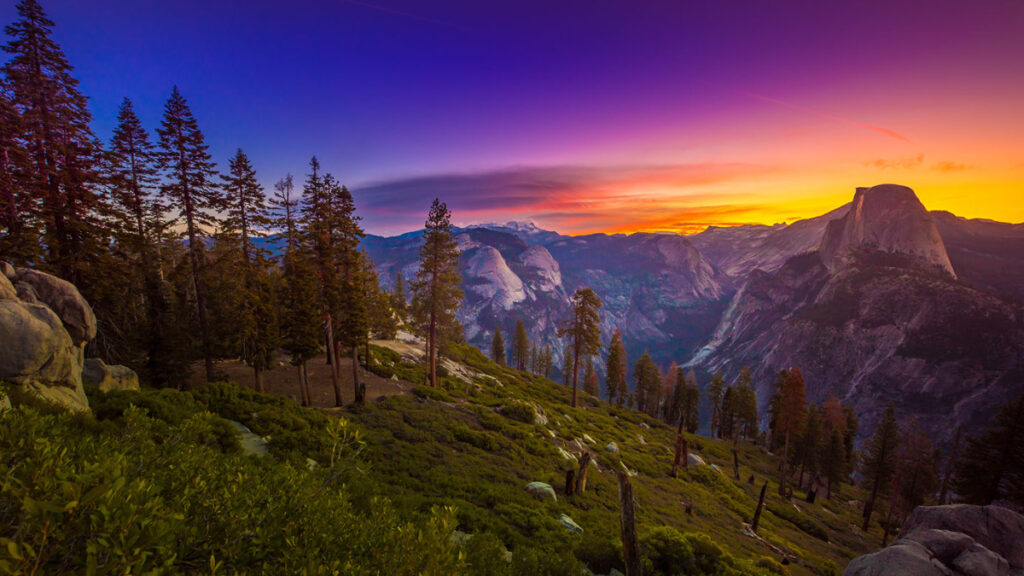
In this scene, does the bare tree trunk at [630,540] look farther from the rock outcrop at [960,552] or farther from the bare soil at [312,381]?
the bare soil at [312,381]

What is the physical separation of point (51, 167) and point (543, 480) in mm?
28510

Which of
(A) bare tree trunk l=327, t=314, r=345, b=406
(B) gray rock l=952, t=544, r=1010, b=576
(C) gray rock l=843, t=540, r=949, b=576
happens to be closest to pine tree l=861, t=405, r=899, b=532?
(B) gray rock l=952, t=544, r=1010, b=576

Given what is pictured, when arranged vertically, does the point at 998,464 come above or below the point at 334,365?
below

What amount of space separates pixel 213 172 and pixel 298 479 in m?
25.0

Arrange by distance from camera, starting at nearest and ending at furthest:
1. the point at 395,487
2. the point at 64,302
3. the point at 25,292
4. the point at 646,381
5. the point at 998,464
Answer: the point at 25,292 → the point at 395,487 → the point at 64,302 → the point at 998,464 → the point at 646,381

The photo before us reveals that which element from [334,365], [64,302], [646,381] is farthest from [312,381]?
[646,381]

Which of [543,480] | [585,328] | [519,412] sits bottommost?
[519,412]

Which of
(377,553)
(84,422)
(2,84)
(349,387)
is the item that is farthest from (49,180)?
(377,553)

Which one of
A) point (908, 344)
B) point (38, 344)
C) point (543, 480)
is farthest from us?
point (908, 344)

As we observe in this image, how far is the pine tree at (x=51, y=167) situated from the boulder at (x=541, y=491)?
78.3 feet

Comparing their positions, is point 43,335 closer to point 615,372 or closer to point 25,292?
point 25,292

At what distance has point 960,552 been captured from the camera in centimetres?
1451

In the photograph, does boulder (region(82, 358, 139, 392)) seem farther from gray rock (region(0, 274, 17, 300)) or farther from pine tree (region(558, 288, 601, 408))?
pine tree (region(558, 288, 601, 408))

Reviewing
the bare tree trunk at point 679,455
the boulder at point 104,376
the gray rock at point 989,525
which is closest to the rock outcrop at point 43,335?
the boulder at point 104,376
